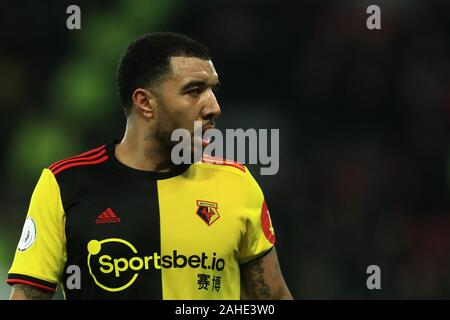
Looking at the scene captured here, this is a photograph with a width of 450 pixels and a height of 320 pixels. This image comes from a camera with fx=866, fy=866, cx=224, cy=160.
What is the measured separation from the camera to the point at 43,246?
9.67ft

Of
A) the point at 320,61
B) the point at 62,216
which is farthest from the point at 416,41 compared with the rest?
the point at 62,216

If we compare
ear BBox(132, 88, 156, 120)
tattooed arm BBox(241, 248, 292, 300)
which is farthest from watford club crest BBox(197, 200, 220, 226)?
ear BBox(132, 88, 156, 120)

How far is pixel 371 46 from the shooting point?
680 cm

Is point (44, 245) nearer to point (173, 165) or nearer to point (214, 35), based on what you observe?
point (173, 165)

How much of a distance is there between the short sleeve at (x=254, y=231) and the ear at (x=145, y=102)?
0.45 m

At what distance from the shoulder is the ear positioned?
0.21 meters

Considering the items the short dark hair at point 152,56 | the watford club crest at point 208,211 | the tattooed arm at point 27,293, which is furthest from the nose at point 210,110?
the tattooed arm at point 27,293

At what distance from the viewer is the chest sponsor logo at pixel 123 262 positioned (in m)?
2.96

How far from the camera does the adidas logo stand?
3010 mm

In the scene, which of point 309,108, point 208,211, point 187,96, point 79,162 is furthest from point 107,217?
point 309,108

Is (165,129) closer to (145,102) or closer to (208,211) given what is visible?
(145,102)

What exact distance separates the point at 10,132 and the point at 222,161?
356 cm

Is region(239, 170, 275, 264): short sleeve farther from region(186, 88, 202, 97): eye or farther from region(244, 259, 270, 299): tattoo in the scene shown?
region(186, 88, 202, 97): eye

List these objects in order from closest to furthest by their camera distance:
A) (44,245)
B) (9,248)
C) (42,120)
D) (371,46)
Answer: (44,245) → (9,248) → (42,120) → (371,46)
